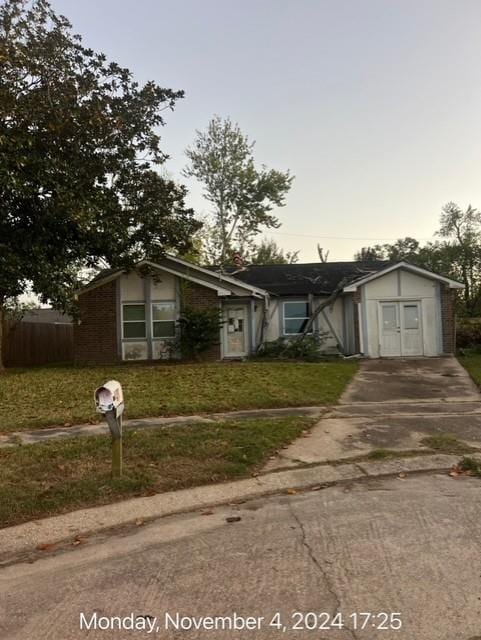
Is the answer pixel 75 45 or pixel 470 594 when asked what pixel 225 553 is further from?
pixel 75 45

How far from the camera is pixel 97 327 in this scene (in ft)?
63.3

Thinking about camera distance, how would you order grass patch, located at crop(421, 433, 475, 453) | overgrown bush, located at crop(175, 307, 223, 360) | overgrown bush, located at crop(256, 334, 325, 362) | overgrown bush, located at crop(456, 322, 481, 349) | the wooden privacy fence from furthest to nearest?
1. the wooden privacy fence
2. overgrown bush, located at crop(456, 322, 481, 349)
3. overgrown bush, located at crop(256, 334, 325, 362)
4. overgrown bush, located at crop(175, 307, 223, 360)
5. grass patch, located at crop(421, 433, 475, 453)

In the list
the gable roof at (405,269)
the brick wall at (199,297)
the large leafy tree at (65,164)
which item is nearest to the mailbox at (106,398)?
the large leafy tree at (65,164)

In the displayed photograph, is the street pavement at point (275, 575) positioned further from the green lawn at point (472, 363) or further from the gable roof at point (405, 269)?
the gable roof at point (405, 269)

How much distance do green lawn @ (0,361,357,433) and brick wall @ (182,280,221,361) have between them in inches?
146

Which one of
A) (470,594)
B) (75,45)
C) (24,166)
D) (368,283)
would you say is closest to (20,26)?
(75,45)

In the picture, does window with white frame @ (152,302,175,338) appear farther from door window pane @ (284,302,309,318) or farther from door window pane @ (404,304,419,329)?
door window pane @ (404,304,419,329)

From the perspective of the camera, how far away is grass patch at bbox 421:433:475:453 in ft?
22.1

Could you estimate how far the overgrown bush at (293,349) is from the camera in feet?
61.3

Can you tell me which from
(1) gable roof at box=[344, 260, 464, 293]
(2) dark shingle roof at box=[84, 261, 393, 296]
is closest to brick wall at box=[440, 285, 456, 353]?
(1) gable roof at box=[344, 260, 464, 293]

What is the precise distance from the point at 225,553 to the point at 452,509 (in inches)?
83.1

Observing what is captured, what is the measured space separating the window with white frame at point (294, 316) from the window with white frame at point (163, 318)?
4627 millimetres

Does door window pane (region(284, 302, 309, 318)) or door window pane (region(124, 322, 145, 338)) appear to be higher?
door window pane (region(284, 302, 309, 318))

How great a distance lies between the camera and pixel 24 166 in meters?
13.0
